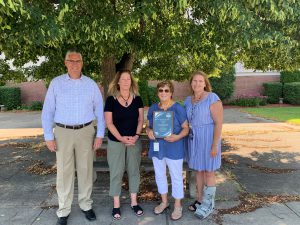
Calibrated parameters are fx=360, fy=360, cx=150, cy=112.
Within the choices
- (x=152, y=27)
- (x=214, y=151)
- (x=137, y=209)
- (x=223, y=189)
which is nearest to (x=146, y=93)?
(x=152, y=27)

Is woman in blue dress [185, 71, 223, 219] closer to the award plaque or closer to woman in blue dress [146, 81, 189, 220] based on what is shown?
woman in blue dress [146, 81, 189, 220]

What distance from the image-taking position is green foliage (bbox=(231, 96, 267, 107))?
2159 centimetres

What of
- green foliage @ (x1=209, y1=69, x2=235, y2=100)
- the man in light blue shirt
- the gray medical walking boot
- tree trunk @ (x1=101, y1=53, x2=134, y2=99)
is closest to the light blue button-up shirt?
the man in light blue shirt

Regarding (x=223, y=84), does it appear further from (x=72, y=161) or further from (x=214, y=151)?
(x=72, y=161)

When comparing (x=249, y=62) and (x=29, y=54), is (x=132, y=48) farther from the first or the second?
(x=249, y=62)

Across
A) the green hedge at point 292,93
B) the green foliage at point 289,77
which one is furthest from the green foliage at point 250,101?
the green foliage at point 289,77

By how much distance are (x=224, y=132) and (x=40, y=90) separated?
1503cm

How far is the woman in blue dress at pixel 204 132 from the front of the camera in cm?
430

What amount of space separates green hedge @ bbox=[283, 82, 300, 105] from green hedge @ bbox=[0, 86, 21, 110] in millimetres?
16793

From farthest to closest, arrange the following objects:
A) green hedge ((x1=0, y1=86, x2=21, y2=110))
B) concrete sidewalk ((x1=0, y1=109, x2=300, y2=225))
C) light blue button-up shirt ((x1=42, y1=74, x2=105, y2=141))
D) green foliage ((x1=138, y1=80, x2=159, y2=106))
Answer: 1. green hedge ((x1=0, y1=86, x2=21, y2=110))
2. green foliage ((x1=138, y1=80, x2=159, y2=106))
3. concrete sidewalk ((x1=0, y1=109, x2=300, y2=225))
4. light blue button-up shirt ((x1=42, y1=74, x2=105, y2=141))

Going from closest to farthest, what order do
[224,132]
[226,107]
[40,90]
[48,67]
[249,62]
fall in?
[249,62], [48,67], [224,132], [226,107], [40,90]

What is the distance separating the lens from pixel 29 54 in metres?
6.21

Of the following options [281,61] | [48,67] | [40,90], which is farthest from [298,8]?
[40,90]

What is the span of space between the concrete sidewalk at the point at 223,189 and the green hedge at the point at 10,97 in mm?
13567
